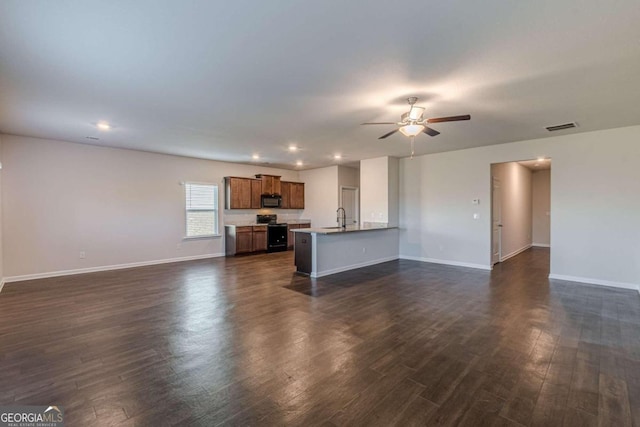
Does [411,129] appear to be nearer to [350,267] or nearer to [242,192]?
[350,267]

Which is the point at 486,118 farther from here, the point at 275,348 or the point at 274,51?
the point at 275,348

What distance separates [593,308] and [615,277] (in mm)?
1754

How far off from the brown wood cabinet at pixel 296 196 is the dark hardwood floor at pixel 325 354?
17.6ft

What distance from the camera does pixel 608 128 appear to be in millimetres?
4992

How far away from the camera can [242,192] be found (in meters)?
8.77

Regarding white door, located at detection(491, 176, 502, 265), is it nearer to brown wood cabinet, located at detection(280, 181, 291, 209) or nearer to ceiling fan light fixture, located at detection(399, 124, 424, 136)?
ceiling fan light fixture, located at detection(399, 124, 424, 136)

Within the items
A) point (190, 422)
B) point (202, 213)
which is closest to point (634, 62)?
point (190, 422)

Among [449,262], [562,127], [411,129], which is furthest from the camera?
[449,262]

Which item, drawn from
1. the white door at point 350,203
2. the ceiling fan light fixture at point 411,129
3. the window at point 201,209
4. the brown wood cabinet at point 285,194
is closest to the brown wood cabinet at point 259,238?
the window at point 201,209

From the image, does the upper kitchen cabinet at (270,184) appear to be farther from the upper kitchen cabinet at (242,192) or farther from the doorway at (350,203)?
the doorway at (350,203)

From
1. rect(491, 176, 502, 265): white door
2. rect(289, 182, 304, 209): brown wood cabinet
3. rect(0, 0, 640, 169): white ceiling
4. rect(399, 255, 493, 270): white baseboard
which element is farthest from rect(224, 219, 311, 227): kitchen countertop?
rect(491, 176, 502, 265): white door

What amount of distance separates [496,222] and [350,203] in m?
4.44

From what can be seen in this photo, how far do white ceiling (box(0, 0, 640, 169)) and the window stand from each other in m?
3.15
